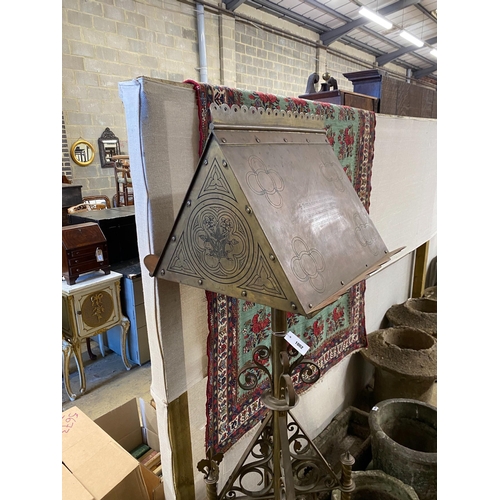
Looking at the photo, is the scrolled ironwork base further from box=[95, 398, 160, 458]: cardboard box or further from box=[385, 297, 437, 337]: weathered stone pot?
box=[385, 297, 437, 337]: weathered stone pot

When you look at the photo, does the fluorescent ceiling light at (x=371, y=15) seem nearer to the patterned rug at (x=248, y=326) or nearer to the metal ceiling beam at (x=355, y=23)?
the metal ceiling beam at (x=355, y=23)

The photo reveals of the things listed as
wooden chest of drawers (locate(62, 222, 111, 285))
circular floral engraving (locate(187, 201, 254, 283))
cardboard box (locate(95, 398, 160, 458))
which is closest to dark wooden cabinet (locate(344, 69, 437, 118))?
circular floral engraving (locate(187, 201, 254, 283))

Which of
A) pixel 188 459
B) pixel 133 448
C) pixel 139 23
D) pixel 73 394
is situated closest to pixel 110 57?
pixel 139 23

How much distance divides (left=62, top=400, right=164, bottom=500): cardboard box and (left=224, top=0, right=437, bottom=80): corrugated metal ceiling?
Result: 15.7ft

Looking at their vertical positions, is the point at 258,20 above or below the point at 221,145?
above

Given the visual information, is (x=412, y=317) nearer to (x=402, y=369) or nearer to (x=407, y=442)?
(x=402, y=369)

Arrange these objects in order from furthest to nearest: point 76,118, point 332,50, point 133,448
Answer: point 332,50, point 76,118, point 133,448

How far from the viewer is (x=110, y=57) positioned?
3.75m

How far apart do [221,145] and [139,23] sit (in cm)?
410

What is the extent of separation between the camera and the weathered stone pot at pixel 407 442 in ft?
4.35

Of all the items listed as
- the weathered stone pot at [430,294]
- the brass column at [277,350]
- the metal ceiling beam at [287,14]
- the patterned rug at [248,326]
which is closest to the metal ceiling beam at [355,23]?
the metal ceiling beam at [287,14]

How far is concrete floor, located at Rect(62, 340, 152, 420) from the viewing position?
2248 millimetres

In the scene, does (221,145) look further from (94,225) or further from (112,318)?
(112,318)

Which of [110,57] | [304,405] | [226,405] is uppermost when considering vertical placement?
[110,57]
